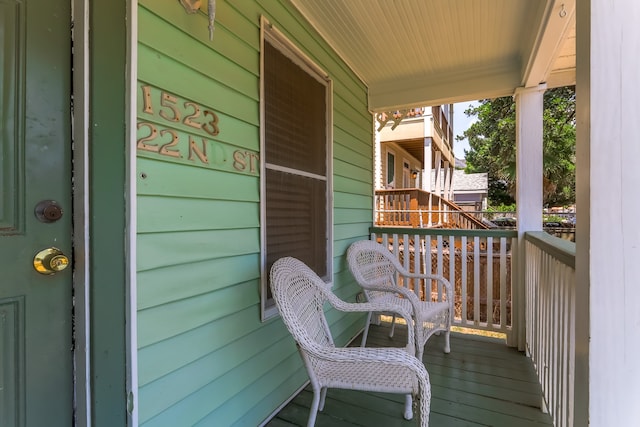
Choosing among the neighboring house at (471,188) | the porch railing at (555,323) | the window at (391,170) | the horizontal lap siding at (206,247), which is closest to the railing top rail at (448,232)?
the porch railing at (555,323)

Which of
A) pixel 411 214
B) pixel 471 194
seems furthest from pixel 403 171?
pixel 471 194

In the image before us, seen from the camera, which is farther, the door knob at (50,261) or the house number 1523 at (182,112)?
the house number 1523 at (182,112)

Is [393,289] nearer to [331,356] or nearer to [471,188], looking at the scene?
[331,356]

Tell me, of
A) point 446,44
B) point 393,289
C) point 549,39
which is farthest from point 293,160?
point 549,39

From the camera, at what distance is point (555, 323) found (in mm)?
1700

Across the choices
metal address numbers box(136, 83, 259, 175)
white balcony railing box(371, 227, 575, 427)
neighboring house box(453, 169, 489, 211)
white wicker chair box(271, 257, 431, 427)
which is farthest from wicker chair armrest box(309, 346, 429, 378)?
neighboring house box(453, 169, 489, 211)

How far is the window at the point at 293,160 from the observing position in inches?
76.2

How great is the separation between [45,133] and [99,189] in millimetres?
209

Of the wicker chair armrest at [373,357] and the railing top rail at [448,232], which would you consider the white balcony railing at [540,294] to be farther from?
the wicker chair armrest at [373,357]

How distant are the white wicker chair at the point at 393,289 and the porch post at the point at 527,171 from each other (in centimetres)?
64

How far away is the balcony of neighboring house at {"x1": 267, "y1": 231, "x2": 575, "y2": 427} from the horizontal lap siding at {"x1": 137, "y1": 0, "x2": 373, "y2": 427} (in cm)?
44

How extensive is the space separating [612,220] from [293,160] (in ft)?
5.59

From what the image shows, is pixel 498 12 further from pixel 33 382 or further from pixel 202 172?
pixel 33 382

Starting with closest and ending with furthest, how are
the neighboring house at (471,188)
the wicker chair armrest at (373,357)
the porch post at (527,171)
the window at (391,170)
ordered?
the wicker chair armrest at (373,357) → the porch post at (527,171) → the window at (391,170) → the neighboring house at (471,188)
